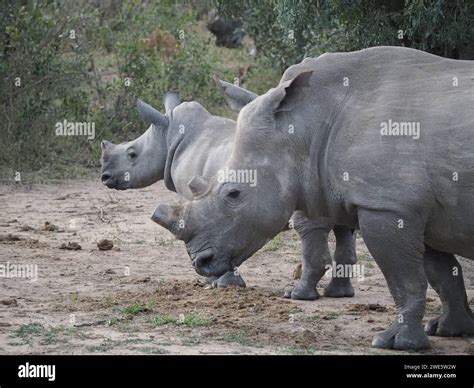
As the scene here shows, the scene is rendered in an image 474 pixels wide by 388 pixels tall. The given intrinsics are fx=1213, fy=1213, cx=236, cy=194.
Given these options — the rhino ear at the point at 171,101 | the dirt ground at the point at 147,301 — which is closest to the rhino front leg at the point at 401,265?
the dirt ground at the point at 147,301

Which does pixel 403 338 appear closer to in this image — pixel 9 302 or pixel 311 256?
pixel 311 256

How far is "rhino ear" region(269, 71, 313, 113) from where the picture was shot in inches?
300

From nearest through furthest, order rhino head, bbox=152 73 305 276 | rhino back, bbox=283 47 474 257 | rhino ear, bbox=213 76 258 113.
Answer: rhino back, bbox=283 47 474 257 < rhino head, bbox=152 73 305 276 < rhino ear, bbox=213 76 258 113

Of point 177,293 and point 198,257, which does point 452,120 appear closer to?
point 198,257

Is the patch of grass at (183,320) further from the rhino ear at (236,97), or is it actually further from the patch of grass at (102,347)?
the rhino ear at (236,97)

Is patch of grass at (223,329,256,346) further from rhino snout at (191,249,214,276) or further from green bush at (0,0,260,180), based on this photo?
green bush at (0,0,260,180)

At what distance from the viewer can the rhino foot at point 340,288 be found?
9.80 metres

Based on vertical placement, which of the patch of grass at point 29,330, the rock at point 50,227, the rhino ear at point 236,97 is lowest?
the patch of grass at point 29,330

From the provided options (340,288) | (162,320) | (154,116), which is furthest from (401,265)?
(154,116)

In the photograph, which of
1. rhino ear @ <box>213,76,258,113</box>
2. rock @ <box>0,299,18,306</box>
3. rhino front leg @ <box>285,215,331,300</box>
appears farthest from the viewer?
rhino front leg @ <box>285,215,331,300</box>

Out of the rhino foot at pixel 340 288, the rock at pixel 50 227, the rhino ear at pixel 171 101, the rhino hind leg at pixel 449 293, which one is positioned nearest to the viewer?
the rhino hind leg at pixel 449 293

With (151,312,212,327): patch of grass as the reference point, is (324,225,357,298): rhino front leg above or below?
above

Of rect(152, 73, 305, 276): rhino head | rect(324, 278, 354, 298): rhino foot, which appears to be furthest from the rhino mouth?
rect(324, 278, 354, 298): rhino foot

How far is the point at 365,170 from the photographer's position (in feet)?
24.2
